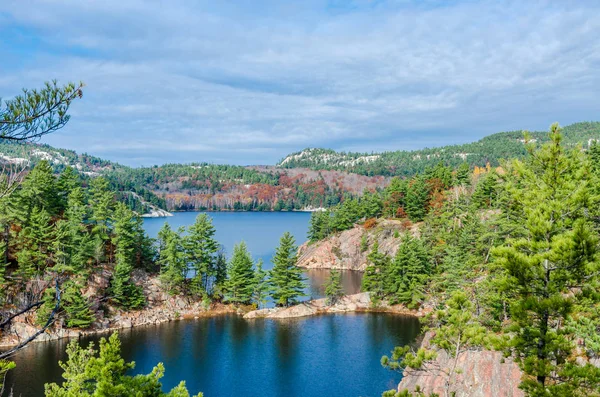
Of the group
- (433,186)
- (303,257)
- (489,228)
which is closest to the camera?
(489,228)

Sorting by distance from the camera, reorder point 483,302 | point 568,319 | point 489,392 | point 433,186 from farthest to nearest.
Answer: point 433,186 < point 483,302 < point 489,392 < point 568,319

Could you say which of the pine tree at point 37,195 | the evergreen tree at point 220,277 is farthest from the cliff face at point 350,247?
the pine tree at point 37,195

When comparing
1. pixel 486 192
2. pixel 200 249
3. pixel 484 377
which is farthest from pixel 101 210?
pixel 486 192

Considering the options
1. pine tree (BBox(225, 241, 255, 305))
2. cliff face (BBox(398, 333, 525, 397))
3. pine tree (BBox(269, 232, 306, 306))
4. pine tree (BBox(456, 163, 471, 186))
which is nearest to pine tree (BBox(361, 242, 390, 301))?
pine tree (BBox(269, 232, 306, 306))

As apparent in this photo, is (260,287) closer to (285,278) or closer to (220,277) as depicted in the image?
(285,278)

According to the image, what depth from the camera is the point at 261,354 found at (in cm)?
3909

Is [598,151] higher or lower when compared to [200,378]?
higher

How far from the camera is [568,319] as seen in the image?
14.8 metres

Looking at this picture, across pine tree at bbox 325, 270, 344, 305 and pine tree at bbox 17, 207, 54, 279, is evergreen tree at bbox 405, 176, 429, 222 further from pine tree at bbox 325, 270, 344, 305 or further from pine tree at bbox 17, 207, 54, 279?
pine tree at bbox 17, 207, 54, 279

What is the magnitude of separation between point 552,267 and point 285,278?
40751mm

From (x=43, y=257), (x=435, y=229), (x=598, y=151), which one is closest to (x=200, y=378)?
(x=43, y=257)

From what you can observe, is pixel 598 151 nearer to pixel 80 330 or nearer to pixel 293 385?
pixel 293 385

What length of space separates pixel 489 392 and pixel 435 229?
156 feet

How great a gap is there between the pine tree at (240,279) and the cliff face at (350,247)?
30.2m
